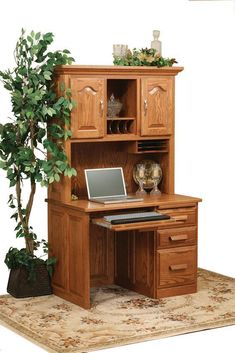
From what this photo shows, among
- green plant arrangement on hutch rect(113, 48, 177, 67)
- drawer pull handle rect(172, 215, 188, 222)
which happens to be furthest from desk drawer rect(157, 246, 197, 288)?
green plant arrangement on hutch rect(113, 48, 177, 67)

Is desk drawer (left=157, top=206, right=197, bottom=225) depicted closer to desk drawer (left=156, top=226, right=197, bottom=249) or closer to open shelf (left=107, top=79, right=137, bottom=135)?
desk drawer (left=156, top=226, right=197, bottom=249)

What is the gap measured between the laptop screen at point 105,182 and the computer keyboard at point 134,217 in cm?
41

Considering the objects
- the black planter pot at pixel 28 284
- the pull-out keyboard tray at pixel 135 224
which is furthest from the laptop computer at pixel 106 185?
the black planter pot at pixel 28 284

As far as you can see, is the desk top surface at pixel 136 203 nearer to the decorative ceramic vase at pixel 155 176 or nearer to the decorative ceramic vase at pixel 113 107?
the decorative ceramic vase at pixel 155 176

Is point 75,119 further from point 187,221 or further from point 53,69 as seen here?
point 187,221

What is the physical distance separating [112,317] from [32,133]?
62.4 inches

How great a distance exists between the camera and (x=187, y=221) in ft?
19.8

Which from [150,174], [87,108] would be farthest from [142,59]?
[150,174]

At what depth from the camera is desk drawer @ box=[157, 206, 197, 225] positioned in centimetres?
596

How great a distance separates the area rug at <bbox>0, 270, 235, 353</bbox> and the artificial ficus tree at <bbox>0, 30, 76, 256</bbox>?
3.25 ft

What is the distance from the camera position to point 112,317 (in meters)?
5.41

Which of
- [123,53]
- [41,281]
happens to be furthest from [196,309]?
[123,53]

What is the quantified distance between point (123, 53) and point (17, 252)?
1.85 m

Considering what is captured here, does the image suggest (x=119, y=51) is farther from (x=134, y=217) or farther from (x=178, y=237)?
(x=178, y=237)
